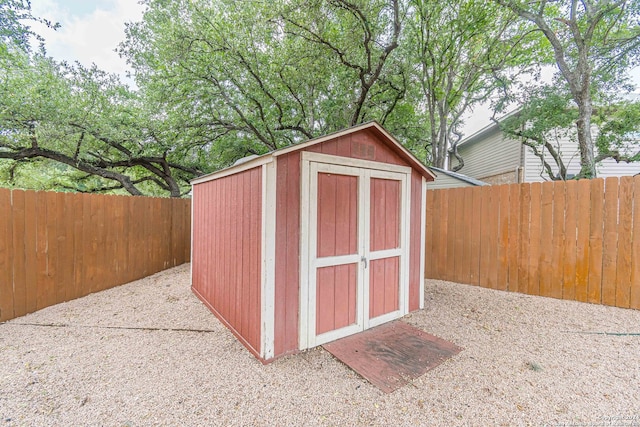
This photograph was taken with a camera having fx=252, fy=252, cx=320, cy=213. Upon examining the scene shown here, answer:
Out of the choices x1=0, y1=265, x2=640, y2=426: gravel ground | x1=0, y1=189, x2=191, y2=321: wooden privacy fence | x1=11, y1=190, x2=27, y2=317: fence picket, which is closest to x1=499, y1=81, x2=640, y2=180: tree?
x1=0, y1=265, x2=640, y2=426: gravel ground

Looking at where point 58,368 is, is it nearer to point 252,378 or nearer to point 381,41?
point 252,378

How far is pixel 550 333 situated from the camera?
9.56ft

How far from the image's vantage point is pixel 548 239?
152 inches

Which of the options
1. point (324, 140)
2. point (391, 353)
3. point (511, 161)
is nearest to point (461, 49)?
point (511, 161)

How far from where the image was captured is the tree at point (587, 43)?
5227 mm

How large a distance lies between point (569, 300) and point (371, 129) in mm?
3894

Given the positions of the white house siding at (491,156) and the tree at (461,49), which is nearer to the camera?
the tree at (461,49)

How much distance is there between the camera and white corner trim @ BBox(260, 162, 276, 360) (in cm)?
239

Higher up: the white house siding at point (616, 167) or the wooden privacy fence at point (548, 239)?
the white house siding at point (616, 167)

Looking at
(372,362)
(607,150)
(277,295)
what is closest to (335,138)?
(277,295)

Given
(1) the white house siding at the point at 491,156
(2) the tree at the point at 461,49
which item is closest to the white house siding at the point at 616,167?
(1) the white house siding at the point at 491,156

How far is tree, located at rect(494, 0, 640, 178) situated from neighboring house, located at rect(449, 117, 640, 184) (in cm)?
186

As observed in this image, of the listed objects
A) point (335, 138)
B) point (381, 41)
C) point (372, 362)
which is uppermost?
point (381, 41)

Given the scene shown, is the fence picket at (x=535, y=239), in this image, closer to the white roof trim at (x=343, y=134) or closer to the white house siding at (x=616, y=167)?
the white roof trim at (x=343, y=134)
